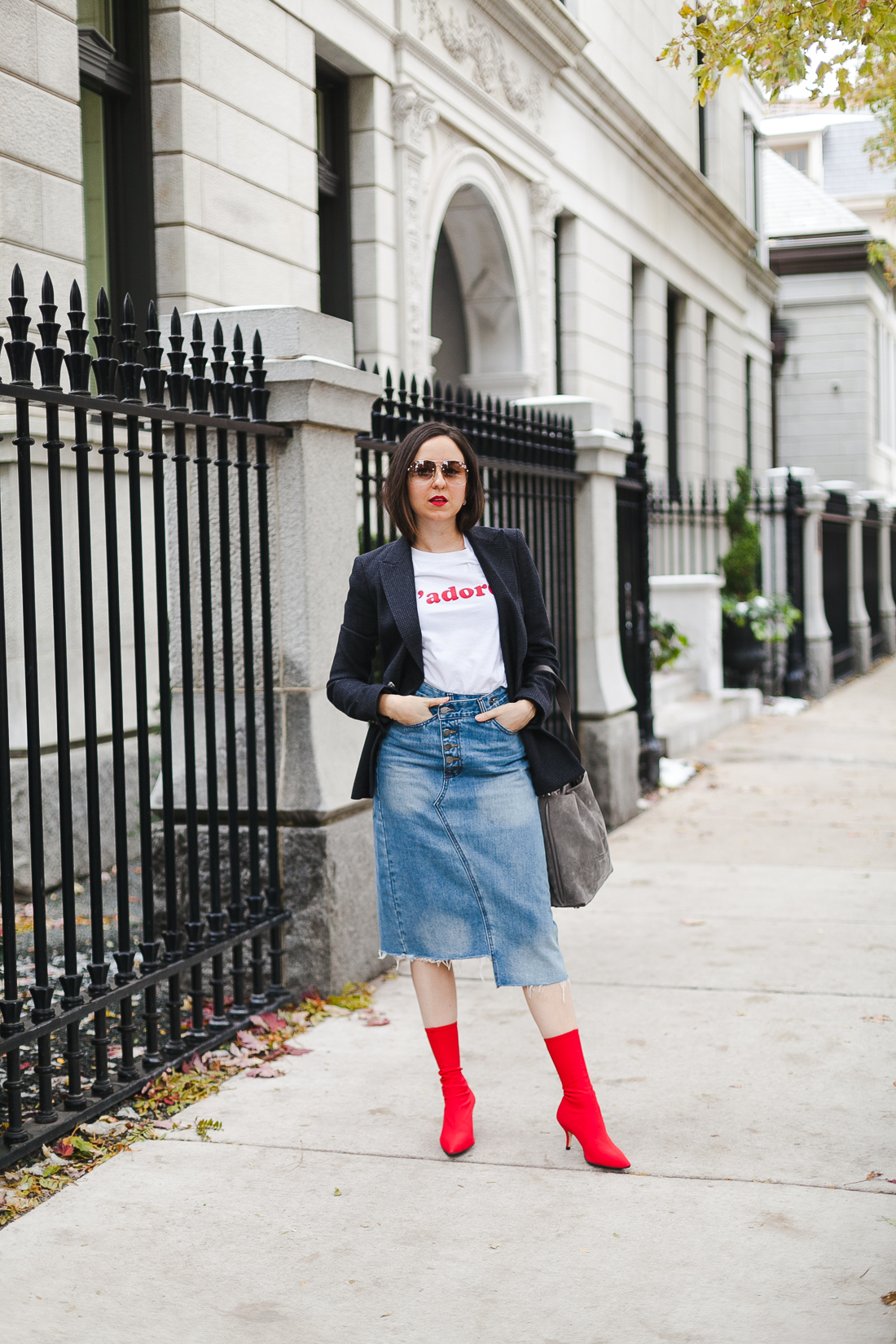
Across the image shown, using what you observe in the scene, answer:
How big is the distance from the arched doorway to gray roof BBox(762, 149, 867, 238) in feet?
67.1

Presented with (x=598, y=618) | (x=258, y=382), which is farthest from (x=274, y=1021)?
(x=598, y=618)

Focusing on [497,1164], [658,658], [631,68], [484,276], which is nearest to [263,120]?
[484,276]

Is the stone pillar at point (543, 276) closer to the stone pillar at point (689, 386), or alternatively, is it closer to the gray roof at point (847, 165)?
the stone pillar at point (689, 386)

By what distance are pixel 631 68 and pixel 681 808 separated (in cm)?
1238

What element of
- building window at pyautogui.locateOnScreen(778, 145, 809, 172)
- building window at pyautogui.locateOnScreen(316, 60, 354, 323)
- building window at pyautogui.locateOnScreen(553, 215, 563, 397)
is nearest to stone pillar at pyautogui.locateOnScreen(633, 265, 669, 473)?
building window at pyautogui.locateOnScreen(553, 215, 563, 397)

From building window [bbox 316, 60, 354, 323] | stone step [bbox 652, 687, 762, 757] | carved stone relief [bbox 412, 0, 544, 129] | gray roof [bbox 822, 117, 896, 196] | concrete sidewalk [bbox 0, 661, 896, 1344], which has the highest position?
gray roof [bbox 822, 117, 896, 196]

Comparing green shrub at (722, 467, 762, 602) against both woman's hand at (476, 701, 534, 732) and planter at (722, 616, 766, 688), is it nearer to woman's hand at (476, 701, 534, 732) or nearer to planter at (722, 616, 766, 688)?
planter at (722, 616, 766, 688)

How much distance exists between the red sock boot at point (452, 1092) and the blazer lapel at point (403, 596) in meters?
1.00

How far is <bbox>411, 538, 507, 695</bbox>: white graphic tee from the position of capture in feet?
11.6

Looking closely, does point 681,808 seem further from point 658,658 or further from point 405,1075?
point 405,1075

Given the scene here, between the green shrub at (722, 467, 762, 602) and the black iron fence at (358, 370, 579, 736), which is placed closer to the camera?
the black iron fence at (358, 370, 579, 736)

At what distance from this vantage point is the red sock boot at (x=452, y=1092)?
362cm

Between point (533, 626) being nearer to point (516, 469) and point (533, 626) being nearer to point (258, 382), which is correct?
point (258, 382)

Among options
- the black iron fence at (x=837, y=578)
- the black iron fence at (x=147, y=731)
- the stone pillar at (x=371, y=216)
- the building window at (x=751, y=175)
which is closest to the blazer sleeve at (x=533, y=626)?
the black iron fence at (x=147, y=731)
